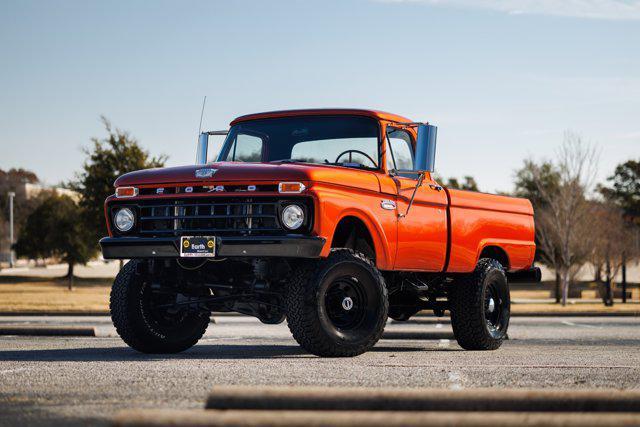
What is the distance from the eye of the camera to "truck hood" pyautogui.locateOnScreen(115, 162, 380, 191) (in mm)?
9453

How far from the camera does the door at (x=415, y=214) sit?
10.8 m

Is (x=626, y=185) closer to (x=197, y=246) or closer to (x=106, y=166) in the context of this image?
(x=106, y=166)

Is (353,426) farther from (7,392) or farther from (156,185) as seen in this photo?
(156,185)

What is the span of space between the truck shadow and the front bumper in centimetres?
105

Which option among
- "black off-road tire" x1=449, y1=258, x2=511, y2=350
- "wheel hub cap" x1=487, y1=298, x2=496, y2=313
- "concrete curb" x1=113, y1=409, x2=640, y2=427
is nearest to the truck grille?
"black off-road tire" x1=449, y1=258, x2=511, y2=350

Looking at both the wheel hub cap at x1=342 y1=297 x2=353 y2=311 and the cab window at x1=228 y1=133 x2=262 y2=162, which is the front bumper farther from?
the cab window at x1=228 y1=133 x2=262 y2=162

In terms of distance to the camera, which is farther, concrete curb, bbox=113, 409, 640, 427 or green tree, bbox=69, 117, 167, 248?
green tree, bbox=69, 117, 167, 248

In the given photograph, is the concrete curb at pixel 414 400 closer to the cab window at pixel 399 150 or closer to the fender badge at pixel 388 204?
the fender badge at pixel 388 204

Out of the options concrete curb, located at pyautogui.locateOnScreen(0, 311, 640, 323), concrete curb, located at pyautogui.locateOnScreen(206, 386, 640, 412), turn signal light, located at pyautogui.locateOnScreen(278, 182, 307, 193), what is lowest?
concrete curb, located at pyautogui.locateOnScreen(0, 311, 640, 323)

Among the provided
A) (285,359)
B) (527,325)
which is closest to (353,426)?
(285,359)

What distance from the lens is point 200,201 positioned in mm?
9828

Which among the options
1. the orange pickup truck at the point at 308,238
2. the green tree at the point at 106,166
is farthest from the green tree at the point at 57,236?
the orange pickup truck at the point at 308,238

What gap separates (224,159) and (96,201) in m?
28.4

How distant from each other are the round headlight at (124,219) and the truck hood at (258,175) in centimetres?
29
